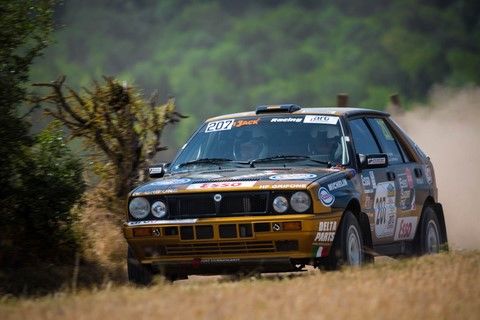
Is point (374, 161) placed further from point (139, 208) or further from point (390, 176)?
point (139, 208)

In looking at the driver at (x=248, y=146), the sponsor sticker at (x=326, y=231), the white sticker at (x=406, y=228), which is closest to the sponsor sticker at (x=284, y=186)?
the sponsor sticker at (x=326, y=231)

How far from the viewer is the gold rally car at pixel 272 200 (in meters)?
9.84

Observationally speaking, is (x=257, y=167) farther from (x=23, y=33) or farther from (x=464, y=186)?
(x=464, y=186)

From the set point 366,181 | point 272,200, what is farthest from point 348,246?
point 366,181

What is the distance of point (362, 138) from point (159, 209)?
8.02 feet

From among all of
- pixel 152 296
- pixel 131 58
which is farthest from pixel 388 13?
pixel 152 296

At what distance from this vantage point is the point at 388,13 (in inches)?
2648

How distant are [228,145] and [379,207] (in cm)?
152

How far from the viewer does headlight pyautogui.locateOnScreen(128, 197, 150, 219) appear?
10.2 metres

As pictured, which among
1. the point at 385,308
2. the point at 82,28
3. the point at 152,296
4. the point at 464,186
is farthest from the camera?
the point at 82,28

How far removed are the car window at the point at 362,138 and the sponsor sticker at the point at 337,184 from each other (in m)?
0.90

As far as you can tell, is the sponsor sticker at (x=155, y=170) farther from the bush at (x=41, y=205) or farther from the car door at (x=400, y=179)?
the car door at (x=400, y=179)

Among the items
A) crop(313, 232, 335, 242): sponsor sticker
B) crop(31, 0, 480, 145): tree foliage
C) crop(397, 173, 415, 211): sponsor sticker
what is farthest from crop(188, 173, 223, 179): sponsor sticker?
crop(31, 0, 480, 145): tree foliage

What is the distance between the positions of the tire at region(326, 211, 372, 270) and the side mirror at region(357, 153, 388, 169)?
0.63 metres
